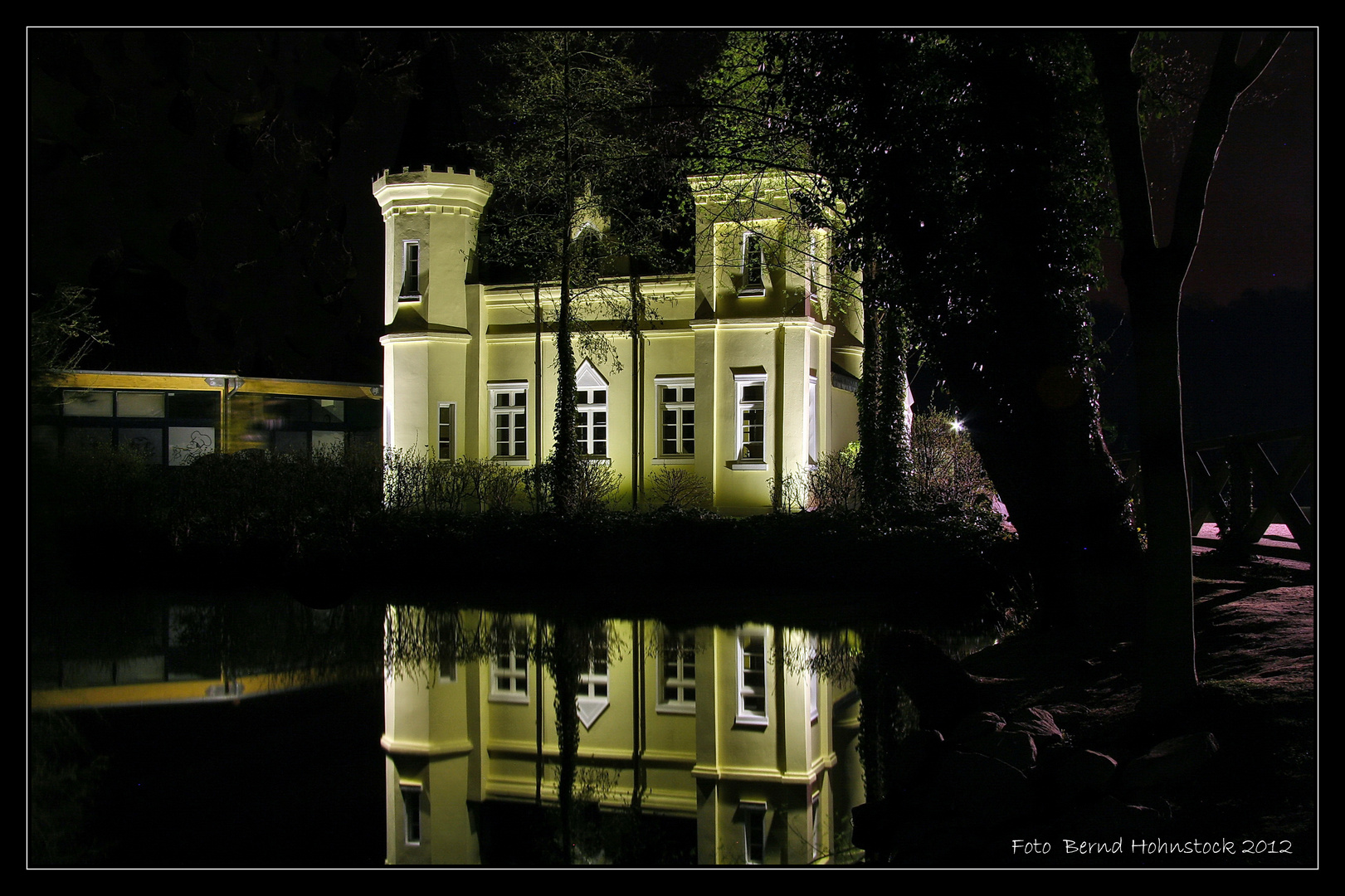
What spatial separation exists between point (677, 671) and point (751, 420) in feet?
41.0

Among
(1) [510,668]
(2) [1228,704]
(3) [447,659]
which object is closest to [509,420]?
(3) [447,659]

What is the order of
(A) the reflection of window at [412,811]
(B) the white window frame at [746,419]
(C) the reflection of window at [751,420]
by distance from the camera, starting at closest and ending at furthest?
1. (A) the reflection of window at [412,811]
2. (B) the white window frame at [746,419]
3. (C) the reflection of window at [751,420]

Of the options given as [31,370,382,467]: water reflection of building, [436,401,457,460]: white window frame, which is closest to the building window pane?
[436,401,457,460]: white window frame

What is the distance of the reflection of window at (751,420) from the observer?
824 inches

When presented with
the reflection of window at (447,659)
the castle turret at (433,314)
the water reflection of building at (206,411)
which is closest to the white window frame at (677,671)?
the reflection of window at (447,659)

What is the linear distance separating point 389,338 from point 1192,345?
2548cm

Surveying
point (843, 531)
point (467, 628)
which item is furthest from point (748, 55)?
point (467, 628)

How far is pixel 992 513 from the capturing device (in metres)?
14.1

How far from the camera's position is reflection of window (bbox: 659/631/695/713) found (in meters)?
→ 7.78

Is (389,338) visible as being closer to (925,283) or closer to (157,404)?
(157,404)

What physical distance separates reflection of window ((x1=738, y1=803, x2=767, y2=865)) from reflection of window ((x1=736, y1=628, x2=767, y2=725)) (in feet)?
5.90

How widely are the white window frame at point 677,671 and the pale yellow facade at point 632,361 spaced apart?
394 inches

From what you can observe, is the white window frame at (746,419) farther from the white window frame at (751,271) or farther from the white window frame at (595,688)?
the white window frame at (595,688)

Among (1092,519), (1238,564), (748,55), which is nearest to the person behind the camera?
(1092,519)
